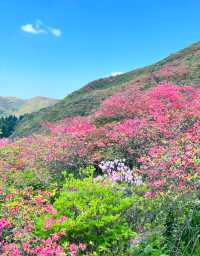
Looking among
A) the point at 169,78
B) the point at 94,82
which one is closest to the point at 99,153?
the point at 169,78

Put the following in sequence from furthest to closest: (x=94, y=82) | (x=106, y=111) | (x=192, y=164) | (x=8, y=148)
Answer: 1. (x=94, y=82)
2. (x=106, y=111)
3. (x=8, y=148)
4. (x=192, y=164)

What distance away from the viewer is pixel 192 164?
9750 mm

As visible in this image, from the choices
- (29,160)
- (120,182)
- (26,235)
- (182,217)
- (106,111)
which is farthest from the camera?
(106,111)

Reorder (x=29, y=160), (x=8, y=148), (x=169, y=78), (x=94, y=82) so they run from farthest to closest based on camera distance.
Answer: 1. (x=94, y=82)
2. (x=169, y=78)
3. (x=8, y=148)
4. (x=29, y=160)

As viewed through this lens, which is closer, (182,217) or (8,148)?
(182,217)

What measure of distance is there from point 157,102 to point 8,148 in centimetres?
773

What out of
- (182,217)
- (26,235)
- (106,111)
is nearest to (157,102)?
(106,111)

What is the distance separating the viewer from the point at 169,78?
34.0 meters

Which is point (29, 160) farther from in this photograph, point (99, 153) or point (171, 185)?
point (171, 185)

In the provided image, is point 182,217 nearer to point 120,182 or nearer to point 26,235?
point 120,182

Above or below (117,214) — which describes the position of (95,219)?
below

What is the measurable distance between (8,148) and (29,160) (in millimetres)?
→ 2515

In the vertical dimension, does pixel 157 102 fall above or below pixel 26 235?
above

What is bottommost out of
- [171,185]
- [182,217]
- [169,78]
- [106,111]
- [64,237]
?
[64,237]
